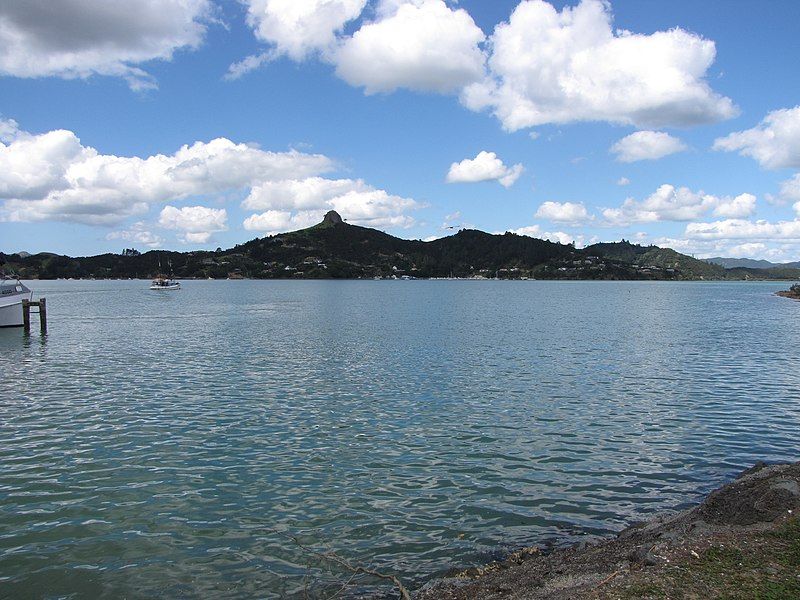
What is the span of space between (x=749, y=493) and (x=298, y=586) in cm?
1121

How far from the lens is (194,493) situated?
661 inches

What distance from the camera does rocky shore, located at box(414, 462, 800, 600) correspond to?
921 cm

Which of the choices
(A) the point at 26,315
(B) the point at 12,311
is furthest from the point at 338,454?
(B) the point at 12,311

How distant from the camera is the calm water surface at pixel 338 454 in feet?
43.4

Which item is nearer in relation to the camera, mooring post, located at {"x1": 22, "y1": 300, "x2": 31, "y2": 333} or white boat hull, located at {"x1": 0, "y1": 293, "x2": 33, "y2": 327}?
mooring post, located at {"x1": 22, "y1": 300, "x2": 31, "y2": 333}

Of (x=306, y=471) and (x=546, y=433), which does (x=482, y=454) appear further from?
(x=306, y=471)

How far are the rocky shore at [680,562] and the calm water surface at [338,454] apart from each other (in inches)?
56.7

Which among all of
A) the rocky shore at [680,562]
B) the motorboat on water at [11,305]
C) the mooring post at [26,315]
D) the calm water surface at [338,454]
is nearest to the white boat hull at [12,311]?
the motorboat on water at [11,305]

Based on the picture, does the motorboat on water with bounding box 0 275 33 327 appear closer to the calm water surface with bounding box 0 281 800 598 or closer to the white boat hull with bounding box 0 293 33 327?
the white boat hull with bounding box 0 293 33 327

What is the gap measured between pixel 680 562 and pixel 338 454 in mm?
12589

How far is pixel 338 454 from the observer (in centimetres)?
2042

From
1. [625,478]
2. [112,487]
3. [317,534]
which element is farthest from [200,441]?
[625,478]

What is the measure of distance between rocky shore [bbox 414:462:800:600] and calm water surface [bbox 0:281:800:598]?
144 cm

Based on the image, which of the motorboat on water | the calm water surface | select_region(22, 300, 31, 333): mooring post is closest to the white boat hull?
the motorboat on water
